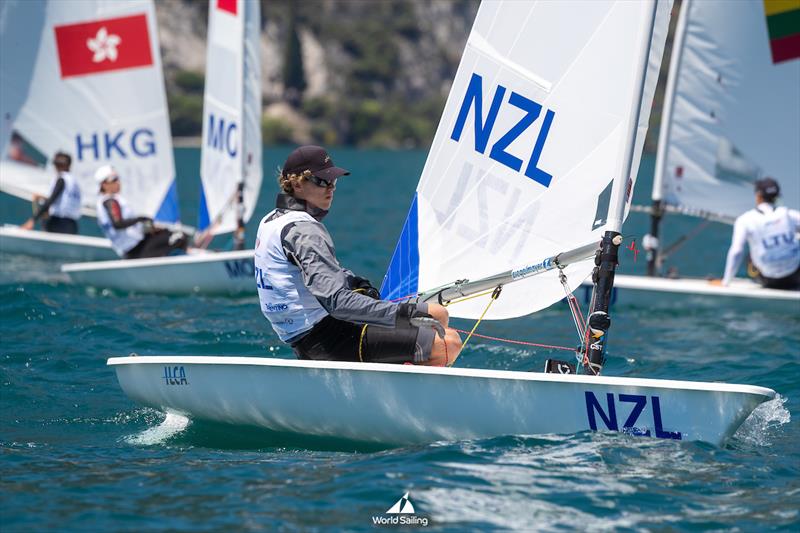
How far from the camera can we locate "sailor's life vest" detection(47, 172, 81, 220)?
11.3 metres

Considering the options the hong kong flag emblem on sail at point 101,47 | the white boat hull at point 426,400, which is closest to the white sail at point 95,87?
the hong kong flag emblem on sail at point 101,47

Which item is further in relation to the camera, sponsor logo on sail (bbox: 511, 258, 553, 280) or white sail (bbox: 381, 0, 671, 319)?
sponsor logo on sail (bbox: 511, 258, 553, 280)

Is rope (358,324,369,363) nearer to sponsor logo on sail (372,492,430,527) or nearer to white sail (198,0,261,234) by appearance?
sponsor logo on sail (372,492,430,527)

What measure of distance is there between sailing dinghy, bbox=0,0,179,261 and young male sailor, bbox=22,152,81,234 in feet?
0.79

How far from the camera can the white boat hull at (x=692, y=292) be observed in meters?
8.90

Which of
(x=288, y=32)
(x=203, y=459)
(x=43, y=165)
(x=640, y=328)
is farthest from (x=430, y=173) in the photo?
(x=288, y=32)

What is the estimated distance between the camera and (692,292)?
9180mm

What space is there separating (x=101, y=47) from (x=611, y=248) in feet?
27.1

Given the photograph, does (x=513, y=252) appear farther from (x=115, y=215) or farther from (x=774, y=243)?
(x=115, y=215)

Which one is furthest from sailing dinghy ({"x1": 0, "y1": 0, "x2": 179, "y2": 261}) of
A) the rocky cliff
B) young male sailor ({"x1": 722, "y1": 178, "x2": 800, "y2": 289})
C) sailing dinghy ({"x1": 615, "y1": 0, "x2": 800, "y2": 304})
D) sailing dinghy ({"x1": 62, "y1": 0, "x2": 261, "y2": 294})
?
the rocky cliff

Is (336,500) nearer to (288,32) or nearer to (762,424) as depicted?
(762,424)

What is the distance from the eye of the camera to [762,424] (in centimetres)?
504

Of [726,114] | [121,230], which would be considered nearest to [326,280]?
[121,230]

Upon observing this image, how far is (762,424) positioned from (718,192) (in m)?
5.21
